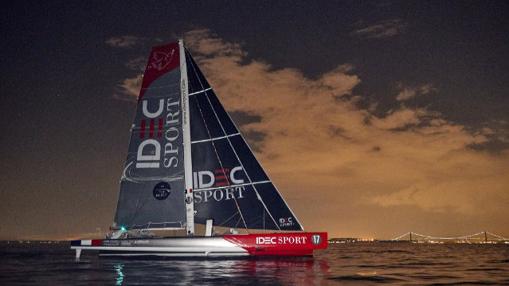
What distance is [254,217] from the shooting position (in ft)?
88.7

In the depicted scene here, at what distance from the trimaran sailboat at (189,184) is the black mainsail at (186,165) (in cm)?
6

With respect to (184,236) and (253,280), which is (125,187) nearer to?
(184,236)

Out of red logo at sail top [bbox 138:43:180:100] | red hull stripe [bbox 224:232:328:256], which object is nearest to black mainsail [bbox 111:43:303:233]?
red logo at sail top [bbox 138:43:180:100]

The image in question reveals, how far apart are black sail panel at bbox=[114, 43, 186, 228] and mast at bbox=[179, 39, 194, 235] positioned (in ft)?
1.58

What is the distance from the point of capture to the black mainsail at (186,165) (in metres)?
27.2

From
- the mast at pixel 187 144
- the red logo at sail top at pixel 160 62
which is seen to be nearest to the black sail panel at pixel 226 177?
the mast at pixel 187 144

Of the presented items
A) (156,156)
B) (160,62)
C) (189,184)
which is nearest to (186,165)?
(189,184)

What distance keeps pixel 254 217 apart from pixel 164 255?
215 inches

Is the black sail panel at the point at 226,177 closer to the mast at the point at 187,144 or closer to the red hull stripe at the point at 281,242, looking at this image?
the mast at the point at 187,144

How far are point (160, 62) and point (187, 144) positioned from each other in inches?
242

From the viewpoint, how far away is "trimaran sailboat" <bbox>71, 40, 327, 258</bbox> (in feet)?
83.1

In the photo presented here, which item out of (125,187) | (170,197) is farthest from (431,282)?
(125,187)

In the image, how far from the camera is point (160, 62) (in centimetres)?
3036

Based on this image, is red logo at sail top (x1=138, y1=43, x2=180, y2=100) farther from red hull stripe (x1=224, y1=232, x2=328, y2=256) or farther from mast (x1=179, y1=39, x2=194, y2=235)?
red hull stripe (x1=224, y1=232, x2=328, y2=256)
